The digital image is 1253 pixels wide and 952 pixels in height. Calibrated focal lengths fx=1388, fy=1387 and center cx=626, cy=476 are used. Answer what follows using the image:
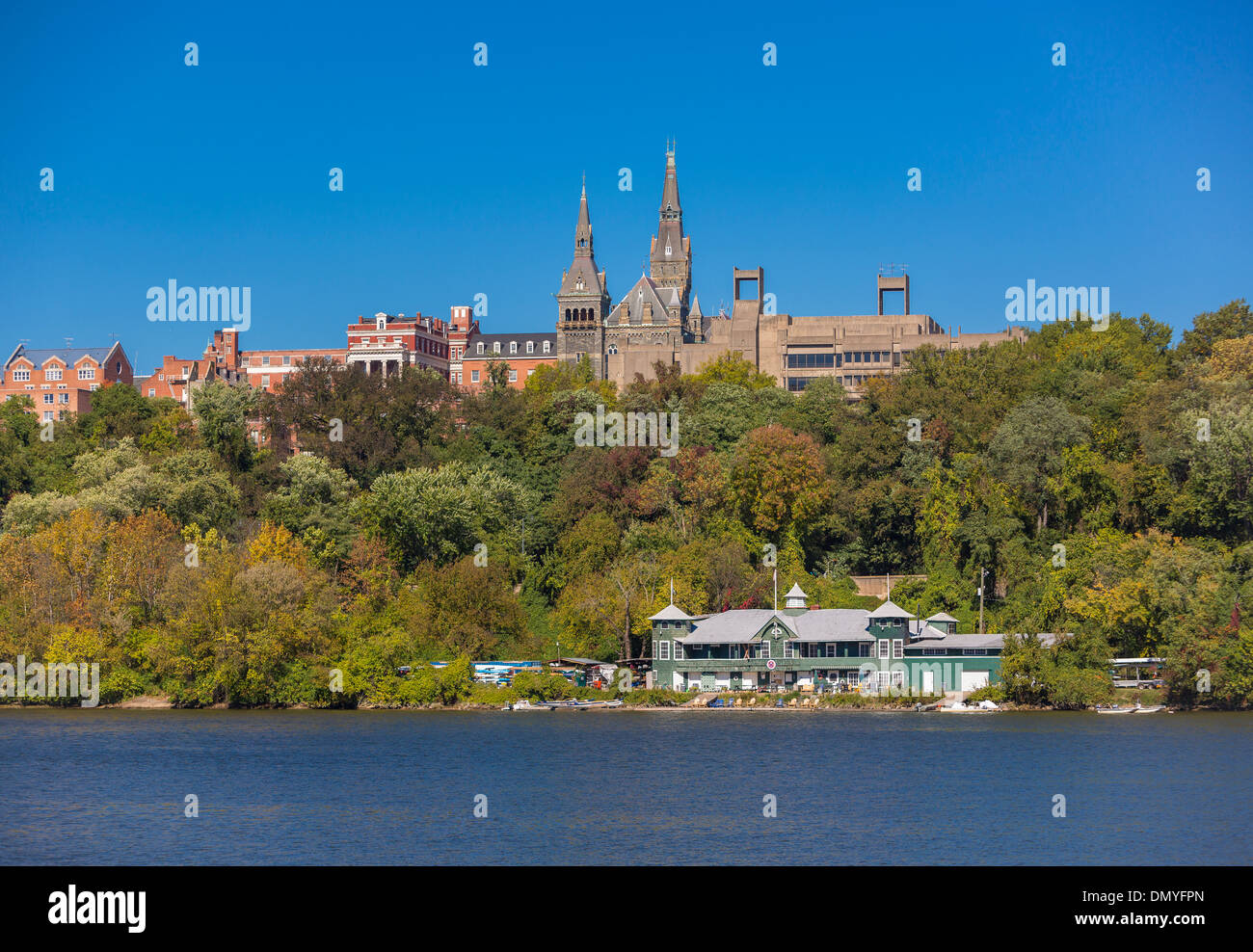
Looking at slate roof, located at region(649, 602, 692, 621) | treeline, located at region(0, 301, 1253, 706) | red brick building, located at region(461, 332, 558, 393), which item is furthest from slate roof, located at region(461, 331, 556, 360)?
slate roof, located at region(649, 602, 692, 621)

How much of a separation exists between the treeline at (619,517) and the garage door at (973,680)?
106 inches

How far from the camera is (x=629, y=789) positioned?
1748 inches

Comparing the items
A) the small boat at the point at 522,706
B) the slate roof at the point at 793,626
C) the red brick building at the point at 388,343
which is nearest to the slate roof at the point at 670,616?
the slate roof at the point at 793,626

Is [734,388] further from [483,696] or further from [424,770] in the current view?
[424,770]

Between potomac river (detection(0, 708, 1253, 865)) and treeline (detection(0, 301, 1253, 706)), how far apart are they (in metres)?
5.22

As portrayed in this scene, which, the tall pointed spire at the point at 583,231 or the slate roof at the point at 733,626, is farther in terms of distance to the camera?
the tall pointed spire at the point at 583,231

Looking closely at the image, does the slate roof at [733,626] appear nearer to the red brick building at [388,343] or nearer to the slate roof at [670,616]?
the slate roof at [670,616]

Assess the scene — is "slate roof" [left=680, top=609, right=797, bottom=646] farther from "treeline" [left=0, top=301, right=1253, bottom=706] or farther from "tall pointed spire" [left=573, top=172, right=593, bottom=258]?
"tall pointed spire" [left=573, top=172, right=593, bottom=258]

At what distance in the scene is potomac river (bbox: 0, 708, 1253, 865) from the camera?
35812 millimetres

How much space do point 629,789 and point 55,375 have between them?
116 m

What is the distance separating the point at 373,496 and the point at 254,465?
44.8ft

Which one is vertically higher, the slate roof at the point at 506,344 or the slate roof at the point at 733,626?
the slate roof at the point at 506,344

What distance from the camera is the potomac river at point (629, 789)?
35.8 m
